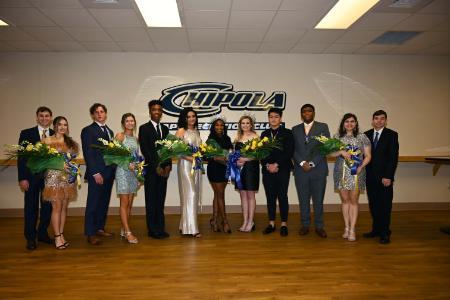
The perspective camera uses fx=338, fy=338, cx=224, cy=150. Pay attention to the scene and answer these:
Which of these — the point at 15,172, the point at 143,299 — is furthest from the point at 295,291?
the point at 15,172

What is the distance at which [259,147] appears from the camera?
15.9 ft

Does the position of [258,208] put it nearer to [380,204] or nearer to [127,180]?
[380,204]

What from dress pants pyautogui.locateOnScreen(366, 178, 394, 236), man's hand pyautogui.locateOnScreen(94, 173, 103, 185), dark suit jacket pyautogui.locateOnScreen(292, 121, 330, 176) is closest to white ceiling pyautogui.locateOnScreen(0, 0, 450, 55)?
dark suit jacket pyautogui.locateOnScreen(292, 121, 330, 176)

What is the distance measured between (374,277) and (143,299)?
229 centimetres

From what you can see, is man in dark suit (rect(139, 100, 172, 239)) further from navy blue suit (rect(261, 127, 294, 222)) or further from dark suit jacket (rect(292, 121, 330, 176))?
dark suit jacket (rect(292, 121, 330, 176))

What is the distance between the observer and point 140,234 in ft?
17.3

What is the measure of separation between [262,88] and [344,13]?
2.47m

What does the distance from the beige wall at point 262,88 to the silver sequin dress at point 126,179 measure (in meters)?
2.65

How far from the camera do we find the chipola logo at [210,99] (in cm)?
729

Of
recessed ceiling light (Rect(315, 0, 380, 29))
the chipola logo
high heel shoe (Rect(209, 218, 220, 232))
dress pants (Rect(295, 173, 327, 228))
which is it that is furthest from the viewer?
the chipola logo

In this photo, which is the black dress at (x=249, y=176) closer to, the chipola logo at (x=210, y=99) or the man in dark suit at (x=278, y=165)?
the man in dark suit at (x=278, y=165)

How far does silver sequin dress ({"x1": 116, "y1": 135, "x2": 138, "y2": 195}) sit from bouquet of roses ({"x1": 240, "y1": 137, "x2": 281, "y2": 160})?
5.14ft

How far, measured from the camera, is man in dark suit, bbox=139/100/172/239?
4824 millimetres

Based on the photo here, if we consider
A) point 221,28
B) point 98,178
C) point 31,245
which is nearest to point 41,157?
point 98,178
